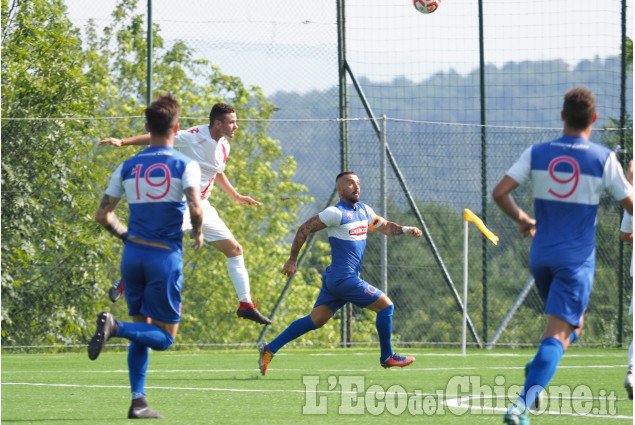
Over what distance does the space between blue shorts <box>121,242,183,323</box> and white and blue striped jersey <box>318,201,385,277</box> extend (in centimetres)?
309

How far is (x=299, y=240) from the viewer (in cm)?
929

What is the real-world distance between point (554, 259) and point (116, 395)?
385cm

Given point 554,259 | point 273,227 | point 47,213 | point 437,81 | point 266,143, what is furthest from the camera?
point 273,227

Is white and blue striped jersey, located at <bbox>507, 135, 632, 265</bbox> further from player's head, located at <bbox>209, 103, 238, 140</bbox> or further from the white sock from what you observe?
the white sock

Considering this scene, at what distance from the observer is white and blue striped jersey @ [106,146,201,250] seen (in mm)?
6422

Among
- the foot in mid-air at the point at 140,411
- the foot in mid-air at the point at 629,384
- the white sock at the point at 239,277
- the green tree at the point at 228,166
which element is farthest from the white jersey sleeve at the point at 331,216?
the green tree at the point at 228,166

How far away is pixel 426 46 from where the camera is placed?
57.0ft

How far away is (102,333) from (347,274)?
3.57 meters

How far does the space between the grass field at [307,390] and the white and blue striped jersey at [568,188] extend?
1238 mm

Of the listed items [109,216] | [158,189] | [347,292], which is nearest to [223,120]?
[347,292]

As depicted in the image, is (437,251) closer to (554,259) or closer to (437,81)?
(437,81)

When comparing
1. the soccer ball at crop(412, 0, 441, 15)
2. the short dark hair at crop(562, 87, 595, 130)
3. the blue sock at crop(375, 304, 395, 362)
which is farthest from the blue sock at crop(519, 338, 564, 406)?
the soccer ball at crop(412, 0, 441, 15)

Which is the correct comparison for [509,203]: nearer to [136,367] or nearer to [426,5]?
[136,367]

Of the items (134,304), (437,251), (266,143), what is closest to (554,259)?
(134,304)
